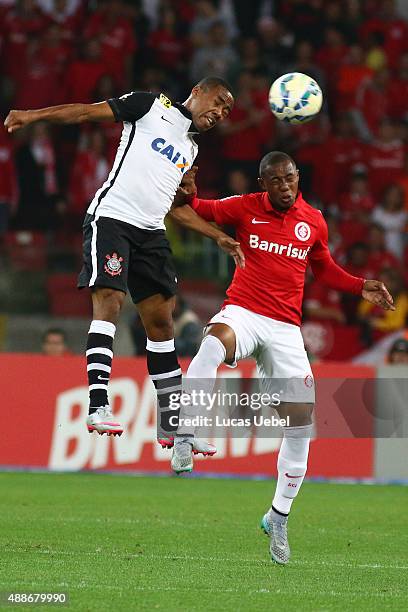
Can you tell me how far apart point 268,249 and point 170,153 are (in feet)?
3.30

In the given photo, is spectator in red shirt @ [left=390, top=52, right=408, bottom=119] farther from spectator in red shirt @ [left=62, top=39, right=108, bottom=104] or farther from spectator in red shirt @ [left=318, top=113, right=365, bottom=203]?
spectator in red shirt @ [left=62, top=39, right=108, bottom=104]

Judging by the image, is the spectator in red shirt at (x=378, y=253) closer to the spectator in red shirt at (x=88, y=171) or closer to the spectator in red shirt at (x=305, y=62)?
the spectator in red shirt at (x=305, y=62)

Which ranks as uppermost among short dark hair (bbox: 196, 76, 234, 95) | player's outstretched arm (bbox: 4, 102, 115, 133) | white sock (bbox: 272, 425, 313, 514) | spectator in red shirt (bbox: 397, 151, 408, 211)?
spectator in red shirt (bbox: 397, 151, 408, 211)

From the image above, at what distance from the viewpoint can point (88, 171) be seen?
17734 millimetres

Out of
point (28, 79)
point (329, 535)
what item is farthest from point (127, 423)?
point (28, 79)

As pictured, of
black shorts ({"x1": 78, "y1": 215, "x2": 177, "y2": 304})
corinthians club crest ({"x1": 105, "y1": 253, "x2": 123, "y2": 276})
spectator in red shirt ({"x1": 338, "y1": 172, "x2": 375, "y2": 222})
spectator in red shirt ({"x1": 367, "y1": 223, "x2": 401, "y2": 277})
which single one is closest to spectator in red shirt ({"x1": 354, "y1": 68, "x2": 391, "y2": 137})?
spectator in red shirt ({"x1": 338, "y1": 172, "x2": 375, "y2": 222})

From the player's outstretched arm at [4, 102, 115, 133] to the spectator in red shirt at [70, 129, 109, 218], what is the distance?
9.18m

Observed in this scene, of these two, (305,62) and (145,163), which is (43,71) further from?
(145,163)

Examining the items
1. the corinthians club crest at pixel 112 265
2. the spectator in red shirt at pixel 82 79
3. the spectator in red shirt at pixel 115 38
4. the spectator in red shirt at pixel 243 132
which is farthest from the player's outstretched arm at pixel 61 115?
the spectator in red shirt at pixel 115 38

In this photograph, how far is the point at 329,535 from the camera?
10.6 meters

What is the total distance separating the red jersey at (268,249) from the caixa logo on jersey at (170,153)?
17.0 inches

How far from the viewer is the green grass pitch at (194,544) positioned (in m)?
7.64

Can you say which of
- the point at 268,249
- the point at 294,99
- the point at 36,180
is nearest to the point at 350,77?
the point at 36,180

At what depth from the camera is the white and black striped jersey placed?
8789 mm
